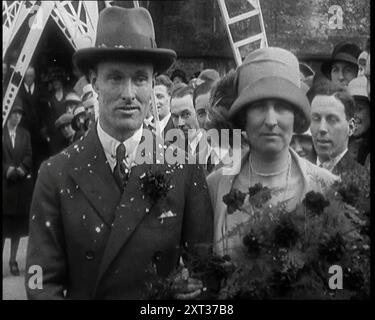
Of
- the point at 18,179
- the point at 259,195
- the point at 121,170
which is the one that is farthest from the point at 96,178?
the point at 259,195

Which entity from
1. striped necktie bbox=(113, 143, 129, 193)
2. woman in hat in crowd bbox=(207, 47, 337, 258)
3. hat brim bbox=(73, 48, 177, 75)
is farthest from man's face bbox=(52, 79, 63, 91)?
woman in hat in crowd bbox=(207, 47, 337, 258)

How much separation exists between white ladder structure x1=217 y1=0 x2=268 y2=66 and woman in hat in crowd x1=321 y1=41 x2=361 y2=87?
390 millimetres

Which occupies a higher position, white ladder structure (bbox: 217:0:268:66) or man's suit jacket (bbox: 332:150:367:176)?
white ladder structure (bbox: 217:0:268:66)

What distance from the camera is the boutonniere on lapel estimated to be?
14.7ft

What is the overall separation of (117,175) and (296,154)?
3.36 ft

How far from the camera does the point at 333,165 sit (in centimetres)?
464

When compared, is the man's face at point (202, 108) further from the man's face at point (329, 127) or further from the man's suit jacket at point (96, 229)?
the man's face at point (329, 127)

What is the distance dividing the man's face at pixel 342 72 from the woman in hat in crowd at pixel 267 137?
0.73 feet

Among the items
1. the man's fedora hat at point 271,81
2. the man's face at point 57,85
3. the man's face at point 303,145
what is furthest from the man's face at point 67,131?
the man's face at point 303,145

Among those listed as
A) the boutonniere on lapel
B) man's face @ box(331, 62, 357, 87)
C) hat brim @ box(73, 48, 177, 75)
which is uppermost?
hat brim @ box(73, 48, 177, 75)

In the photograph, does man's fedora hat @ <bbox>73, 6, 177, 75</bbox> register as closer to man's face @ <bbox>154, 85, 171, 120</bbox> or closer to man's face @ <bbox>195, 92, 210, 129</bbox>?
man's face @ <bbox>154, 85, 171, 120</bbox>

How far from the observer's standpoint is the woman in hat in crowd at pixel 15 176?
450 centimetres
